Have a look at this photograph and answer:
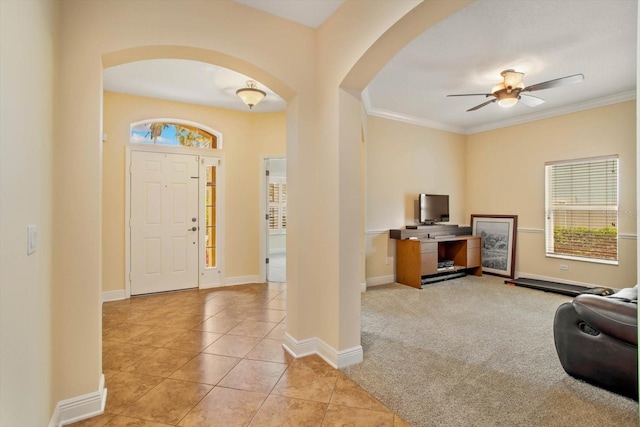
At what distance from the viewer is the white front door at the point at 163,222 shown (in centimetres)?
445

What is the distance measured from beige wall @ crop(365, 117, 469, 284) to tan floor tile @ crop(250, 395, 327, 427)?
3180 mm

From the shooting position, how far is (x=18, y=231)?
1.26 metres

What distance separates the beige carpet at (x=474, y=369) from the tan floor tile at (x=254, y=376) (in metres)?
0.55

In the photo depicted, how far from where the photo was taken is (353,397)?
2.04 m

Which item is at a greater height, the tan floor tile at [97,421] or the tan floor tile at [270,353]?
the tan floor tile at [270,353]

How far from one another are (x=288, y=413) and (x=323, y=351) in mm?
744

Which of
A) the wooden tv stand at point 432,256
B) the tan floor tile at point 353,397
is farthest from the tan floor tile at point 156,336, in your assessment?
the wooden tv stand at point 432,256

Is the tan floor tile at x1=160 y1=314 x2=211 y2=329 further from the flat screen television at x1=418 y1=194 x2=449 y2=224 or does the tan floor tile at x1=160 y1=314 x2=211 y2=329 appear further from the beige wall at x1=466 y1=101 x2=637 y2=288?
the beige wall at x1=466 y1=101 x2=637 y2=288

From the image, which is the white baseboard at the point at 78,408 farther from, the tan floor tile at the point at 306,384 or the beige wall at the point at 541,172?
the beige wall at the point at 541,172

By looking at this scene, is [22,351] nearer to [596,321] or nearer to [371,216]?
[596,321]

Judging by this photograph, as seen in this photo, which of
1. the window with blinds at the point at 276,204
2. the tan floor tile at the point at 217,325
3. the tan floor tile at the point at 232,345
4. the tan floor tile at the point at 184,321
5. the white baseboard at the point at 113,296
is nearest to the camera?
the tan floor tile at the point at 232,345

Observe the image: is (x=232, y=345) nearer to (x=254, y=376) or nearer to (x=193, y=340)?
(x=193, y=340)

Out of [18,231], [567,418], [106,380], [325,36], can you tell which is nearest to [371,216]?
[325,36]

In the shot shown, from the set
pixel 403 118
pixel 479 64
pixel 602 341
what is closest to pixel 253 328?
pixel 602 341
